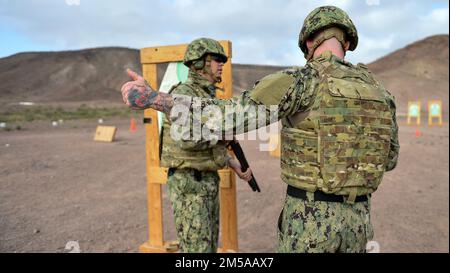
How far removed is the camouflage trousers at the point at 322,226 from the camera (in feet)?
5.82

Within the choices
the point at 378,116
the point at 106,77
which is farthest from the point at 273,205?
the point at 106,77

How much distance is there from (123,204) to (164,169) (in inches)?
102

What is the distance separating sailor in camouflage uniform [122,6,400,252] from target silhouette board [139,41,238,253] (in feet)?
5.91

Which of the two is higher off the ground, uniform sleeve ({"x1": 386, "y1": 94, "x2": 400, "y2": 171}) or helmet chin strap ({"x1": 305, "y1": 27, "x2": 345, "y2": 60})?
helmet chin strap ({"x1": 305, "y1": 27, "x2": 345, "y2": 60})

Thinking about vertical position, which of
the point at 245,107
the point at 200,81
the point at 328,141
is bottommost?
the point at 328,141

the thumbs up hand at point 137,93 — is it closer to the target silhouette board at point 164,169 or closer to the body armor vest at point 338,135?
the body armor vest at point 338,135

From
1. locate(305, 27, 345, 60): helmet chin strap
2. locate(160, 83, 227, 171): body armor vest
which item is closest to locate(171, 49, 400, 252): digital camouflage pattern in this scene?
locate(305, 27, 345, 60): helmet chin strap

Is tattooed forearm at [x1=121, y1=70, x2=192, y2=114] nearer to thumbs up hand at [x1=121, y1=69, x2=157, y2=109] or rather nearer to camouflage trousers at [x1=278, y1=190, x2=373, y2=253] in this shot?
thumbs up hand at [x1=121, y1=69, x2=157, y2=109]

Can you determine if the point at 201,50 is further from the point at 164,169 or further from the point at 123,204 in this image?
the point at 123,204

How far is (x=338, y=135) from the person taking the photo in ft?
5.72

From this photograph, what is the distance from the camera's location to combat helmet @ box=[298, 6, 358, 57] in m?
1.80

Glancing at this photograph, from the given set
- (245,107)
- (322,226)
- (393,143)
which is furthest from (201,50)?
(322,226)

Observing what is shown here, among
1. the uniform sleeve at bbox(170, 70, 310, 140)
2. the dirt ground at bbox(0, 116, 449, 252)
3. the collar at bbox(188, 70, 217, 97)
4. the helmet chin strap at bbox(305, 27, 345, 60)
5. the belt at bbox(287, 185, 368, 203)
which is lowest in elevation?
the dirt ground at bbox(0, 116, 449, 252)

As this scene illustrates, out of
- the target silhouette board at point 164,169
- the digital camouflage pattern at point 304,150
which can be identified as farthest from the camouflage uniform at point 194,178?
the digital camouflage pattern at point 304,150
